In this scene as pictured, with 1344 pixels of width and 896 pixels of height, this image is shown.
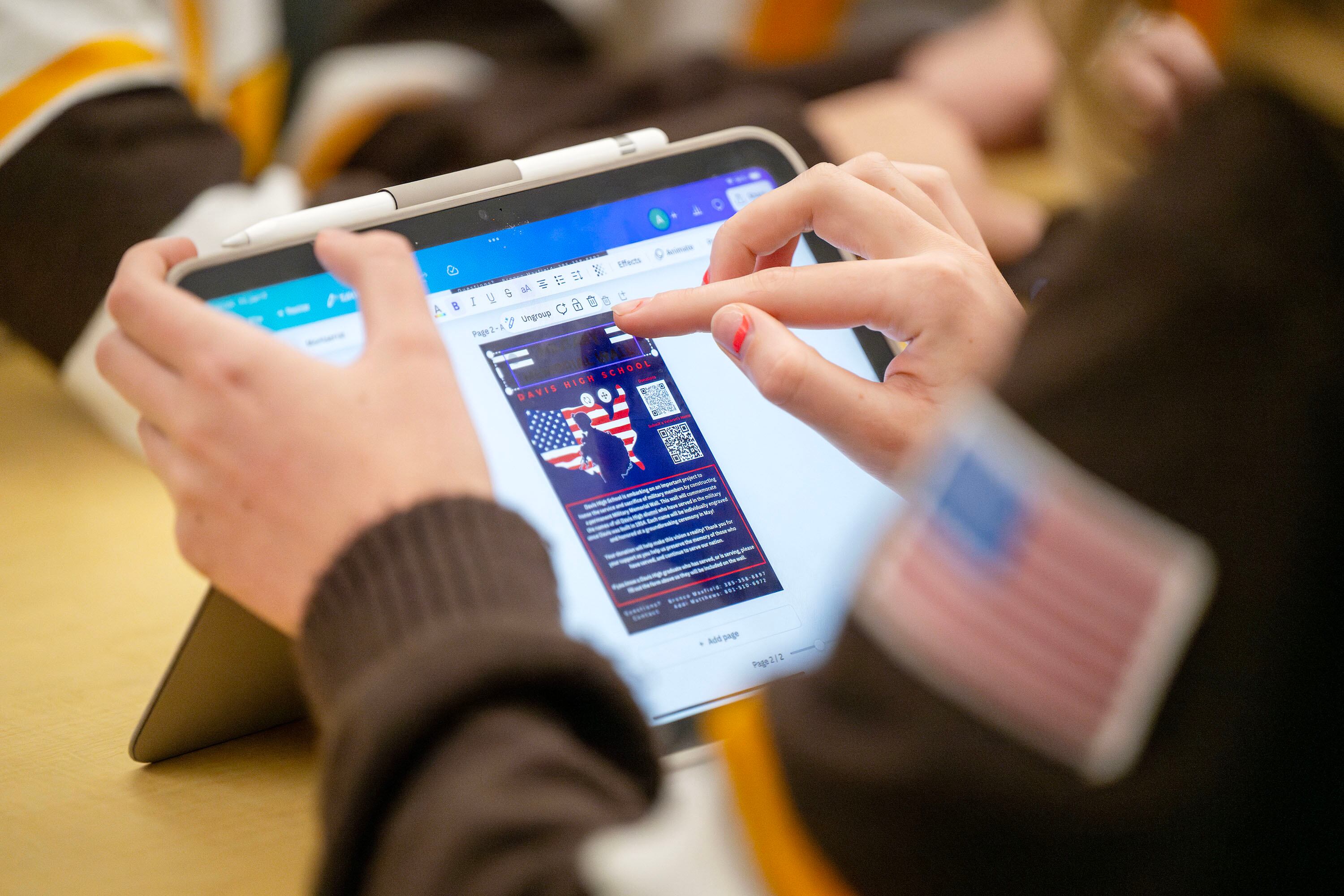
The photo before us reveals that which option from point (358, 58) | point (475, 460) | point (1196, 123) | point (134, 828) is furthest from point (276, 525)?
point (358, 58)

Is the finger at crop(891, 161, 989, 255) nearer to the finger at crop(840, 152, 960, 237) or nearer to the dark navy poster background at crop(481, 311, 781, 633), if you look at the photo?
the finger at crop(840, 152, 960, 237)

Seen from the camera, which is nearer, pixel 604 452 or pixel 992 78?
pixel 604 452

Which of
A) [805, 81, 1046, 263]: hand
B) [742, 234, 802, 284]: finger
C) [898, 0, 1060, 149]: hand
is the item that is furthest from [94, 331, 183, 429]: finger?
[898, 0, 1060, 149]: hand

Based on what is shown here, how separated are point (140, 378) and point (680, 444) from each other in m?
0.21

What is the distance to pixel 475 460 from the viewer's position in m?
0.35

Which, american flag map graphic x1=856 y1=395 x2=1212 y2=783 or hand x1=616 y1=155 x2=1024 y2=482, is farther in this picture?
hand x1=616 y1=155 x2=1024 y2=482

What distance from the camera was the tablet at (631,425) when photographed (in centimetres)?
42

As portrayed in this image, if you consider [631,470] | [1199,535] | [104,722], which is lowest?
[104,722]

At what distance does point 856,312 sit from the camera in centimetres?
41

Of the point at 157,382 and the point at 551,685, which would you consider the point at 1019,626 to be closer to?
the point at 551,685

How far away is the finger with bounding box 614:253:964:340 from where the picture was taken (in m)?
0.41

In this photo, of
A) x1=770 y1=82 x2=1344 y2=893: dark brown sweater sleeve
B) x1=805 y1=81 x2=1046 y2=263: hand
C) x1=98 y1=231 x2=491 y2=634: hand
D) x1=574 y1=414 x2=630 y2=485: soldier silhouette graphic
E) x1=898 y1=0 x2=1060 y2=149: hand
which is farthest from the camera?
x1=898 y1=0 x2=1060 y2=149: hand

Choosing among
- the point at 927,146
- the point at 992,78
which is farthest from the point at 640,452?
the point at 992,78

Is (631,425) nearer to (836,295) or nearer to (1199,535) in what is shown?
(836,295)
